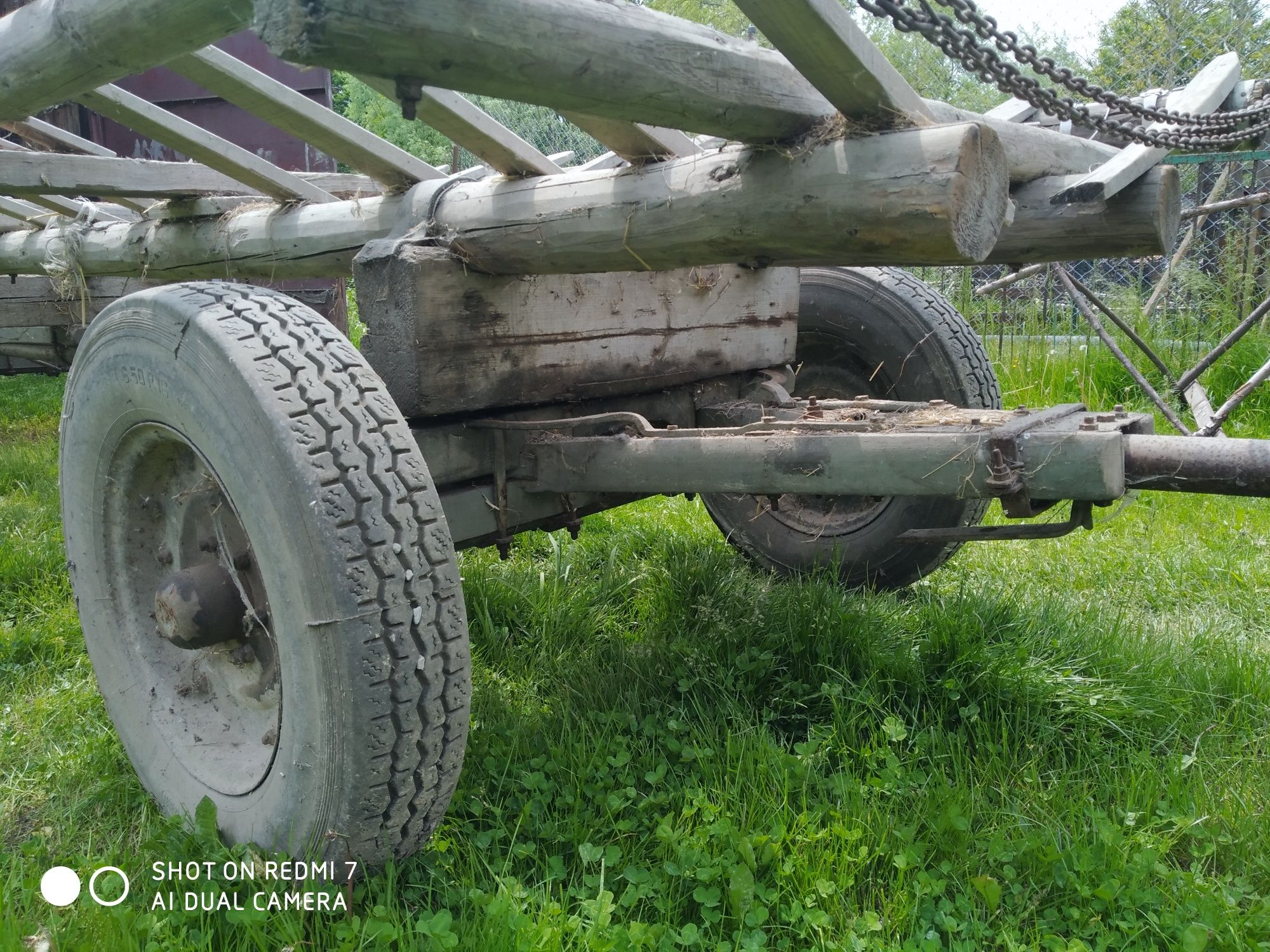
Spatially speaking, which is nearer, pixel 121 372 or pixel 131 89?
pixel 121 372

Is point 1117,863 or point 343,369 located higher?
point 343,369

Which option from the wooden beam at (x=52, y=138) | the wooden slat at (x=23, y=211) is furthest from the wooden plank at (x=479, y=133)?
the wooden slat at (x=23, y=211)

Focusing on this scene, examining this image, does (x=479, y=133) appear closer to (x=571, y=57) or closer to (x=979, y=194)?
(x=571, y=57)

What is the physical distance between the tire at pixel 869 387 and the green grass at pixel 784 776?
0.14 m

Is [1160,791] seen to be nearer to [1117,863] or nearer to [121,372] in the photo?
[1117,863]

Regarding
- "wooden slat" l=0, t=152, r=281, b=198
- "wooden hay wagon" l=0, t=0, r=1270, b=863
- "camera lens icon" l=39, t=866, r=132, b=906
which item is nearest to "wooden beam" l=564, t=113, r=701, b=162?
"wooden hay wagon" l=0, t=0, r=1270, b=863

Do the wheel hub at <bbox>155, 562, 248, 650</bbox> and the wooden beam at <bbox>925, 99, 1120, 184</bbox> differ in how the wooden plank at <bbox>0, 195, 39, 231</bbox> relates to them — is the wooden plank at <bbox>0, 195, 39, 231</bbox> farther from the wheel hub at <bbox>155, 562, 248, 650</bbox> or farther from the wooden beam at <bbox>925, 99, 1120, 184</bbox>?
the wooden beam at <bbox>925, 99, 1120, 184</bbox>

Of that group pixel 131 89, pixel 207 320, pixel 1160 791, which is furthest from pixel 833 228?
pixel 131 89

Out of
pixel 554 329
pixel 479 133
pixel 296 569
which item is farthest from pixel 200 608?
pixel 479 133

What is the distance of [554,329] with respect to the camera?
2816 mm

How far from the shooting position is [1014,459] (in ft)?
6.61

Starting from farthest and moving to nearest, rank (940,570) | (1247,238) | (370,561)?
(1247,238) < (940,570) < (370,561)

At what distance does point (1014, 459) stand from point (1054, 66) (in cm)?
96

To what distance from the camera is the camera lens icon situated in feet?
6.66
